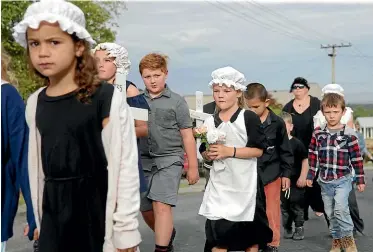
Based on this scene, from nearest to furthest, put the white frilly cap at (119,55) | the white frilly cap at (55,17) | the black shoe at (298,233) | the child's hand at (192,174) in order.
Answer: the white frilly cap at (55,17) < the white frilly cap at (119,55) < the child's hand at (192,174) < the black shoe at (298,233)

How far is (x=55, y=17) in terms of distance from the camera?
3.19m

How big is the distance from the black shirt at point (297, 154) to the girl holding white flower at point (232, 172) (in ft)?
7.06

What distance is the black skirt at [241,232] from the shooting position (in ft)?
19.5

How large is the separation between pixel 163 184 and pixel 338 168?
181cm

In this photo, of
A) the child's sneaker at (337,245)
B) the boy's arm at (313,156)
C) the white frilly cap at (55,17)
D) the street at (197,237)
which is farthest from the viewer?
the street at (197,237)

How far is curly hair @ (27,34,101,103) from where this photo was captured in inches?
129

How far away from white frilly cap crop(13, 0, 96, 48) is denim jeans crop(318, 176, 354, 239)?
424 cm

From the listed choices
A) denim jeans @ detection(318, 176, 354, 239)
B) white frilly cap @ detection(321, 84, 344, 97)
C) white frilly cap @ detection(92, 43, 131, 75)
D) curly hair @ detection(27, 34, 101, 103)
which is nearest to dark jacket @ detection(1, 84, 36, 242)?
curly hair @ detection(27, 34, 101, 103)

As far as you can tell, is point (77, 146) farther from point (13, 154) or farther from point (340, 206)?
point (340, 206)

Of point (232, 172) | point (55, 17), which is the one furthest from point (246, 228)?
point (55, 17)

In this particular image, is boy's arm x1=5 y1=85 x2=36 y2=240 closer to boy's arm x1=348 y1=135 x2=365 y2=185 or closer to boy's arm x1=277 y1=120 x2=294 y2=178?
boy's arm x1=277 y1=120 x2=294 y2=178

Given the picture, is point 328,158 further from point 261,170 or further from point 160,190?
point 160,190

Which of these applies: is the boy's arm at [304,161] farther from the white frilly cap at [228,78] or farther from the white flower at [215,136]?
the white flower at [215,136]

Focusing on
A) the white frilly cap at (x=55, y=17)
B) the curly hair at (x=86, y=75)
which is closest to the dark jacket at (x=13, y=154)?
the curly hair at (x=86, y=75)
